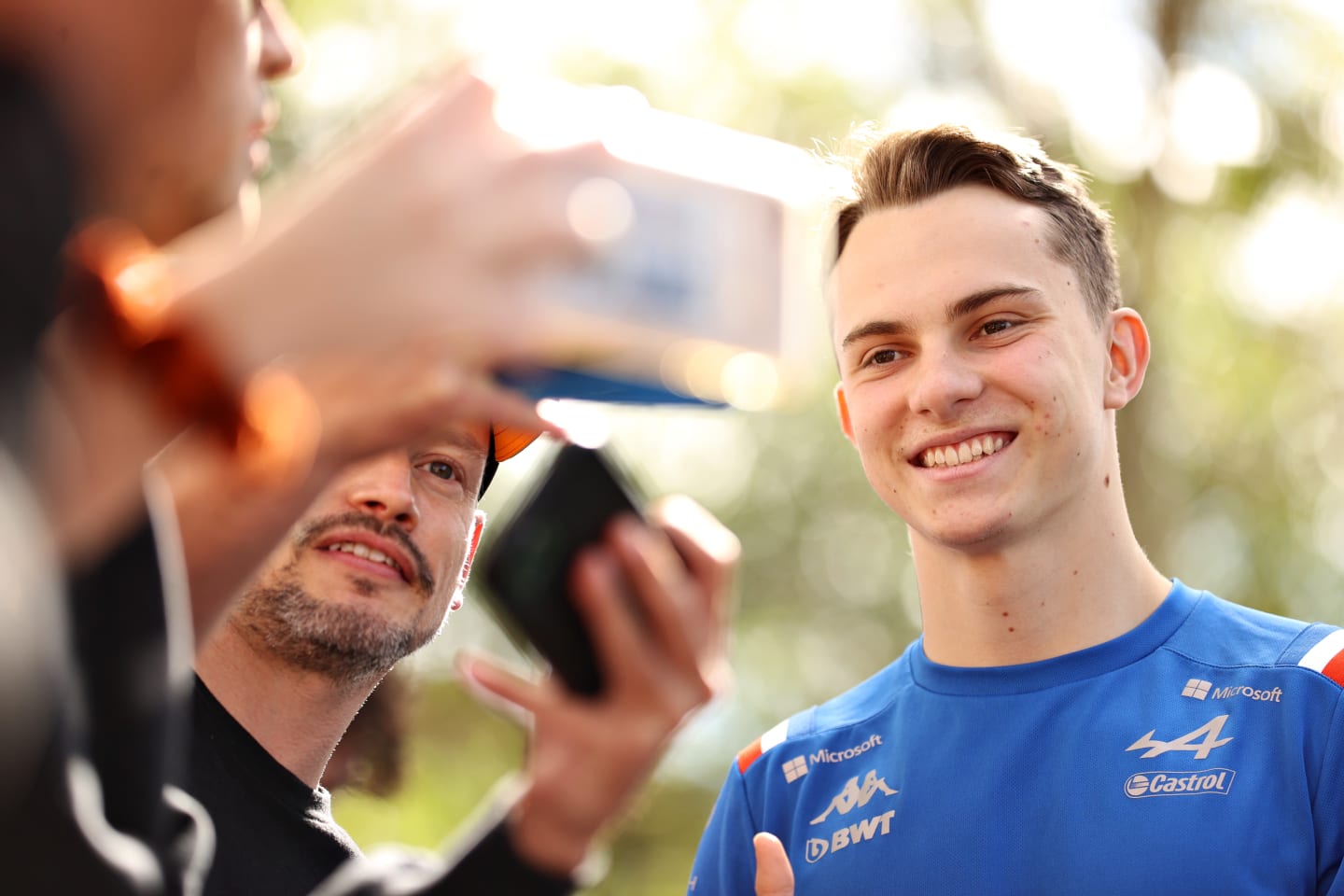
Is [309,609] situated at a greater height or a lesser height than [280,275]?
lesser

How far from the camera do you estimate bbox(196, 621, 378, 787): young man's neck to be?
2.74 meters

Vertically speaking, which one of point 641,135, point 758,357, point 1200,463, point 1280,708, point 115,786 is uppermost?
Result: point 641,135

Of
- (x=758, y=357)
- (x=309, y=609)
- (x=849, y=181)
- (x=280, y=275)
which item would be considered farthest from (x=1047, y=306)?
(x=280, y=275)

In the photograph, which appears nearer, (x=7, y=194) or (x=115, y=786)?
(x=7, y=194)

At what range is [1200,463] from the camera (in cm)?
1255

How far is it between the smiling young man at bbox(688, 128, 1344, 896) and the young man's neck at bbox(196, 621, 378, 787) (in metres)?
0.94

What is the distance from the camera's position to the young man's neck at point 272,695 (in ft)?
9.00

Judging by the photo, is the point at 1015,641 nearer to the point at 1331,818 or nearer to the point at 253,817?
the point at 1331,818

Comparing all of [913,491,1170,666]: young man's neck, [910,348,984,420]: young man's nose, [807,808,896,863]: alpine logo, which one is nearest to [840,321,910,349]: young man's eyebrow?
[910,348,984,420]: young man's nose

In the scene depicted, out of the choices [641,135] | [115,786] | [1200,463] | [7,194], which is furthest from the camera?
[1200,463]

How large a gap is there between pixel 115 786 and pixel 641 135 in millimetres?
764

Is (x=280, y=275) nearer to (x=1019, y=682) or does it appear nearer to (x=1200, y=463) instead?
(x=1019, y=682)

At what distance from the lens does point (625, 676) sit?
1.33 metres

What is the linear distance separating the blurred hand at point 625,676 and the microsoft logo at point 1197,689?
5.76ft
